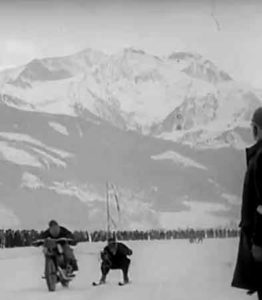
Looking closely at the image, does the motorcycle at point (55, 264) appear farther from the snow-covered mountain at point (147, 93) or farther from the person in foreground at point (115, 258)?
the snow-covered mountain at point (147, 93)

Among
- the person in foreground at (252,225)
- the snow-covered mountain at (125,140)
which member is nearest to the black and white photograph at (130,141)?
the snow-covered mountain at (125,140)

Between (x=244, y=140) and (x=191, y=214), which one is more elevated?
(x=244, y=140)

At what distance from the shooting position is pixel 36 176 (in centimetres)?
260

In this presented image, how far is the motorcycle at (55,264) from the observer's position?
2527 mm

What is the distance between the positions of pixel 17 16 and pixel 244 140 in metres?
0.92

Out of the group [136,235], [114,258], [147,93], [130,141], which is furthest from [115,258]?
[147,93]

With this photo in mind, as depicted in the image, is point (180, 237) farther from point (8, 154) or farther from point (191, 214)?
point (8, 154)

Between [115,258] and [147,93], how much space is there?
59cm

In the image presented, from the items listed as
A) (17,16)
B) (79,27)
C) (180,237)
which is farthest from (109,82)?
(180,237)

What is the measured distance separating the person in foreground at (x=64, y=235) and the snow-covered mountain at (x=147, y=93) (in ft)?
1.32

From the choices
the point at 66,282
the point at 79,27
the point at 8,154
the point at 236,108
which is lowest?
the point at 66,282

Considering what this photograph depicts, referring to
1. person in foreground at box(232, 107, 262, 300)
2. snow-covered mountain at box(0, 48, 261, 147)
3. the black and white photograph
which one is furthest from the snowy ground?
person in foreground at box(232, 107, 262, 300)

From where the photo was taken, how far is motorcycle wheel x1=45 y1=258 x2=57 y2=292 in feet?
8.29

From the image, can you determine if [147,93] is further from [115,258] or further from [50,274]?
[50,274]
